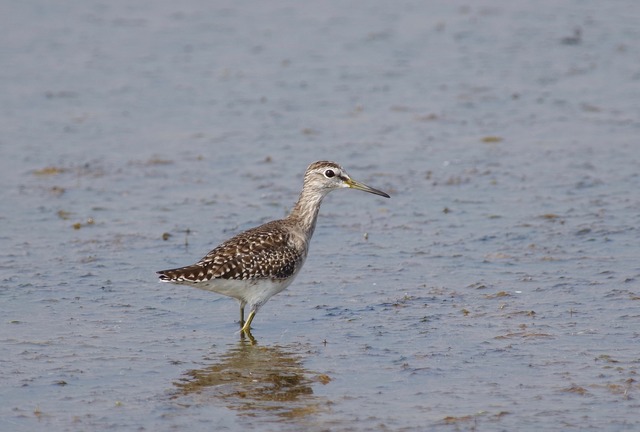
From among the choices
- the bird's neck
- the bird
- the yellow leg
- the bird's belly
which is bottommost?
the yellow leg

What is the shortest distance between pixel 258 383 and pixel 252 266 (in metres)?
1.34

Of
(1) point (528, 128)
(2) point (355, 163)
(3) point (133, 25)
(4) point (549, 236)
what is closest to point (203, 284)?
(4) point (549, 236)

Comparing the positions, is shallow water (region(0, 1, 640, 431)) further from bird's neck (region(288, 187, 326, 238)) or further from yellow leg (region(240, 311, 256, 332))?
bird's neck (region(288, 187, 326, 238))

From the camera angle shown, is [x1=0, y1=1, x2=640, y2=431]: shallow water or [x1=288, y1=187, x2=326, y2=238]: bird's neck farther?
Answer: [x1=288, y1=187, x2=326, y2=238]: bird's neck

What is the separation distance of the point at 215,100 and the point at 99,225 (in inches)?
207

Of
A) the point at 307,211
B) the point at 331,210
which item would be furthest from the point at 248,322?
the point at 331,210

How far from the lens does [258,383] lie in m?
8.98

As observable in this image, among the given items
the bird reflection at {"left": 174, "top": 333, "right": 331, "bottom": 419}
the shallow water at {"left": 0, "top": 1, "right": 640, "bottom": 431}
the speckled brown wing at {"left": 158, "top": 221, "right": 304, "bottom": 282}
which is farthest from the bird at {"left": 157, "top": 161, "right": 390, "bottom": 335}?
the bird reflection at {"left": 174, "top": 333, "right": 331, "bottom": 419}

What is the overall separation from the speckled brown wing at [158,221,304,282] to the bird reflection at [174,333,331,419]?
65 cm

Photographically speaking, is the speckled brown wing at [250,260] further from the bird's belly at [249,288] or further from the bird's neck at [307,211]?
the bird's neck at [307,211]

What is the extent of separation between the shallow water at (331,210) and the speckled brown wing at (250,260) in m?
0.58

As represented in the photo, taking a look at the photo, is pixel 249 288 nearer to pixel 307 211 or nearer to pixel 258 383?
pixel 307 211

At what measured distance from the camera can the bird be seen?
32.0 ft

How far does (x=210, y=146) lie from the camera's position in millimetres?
15812
